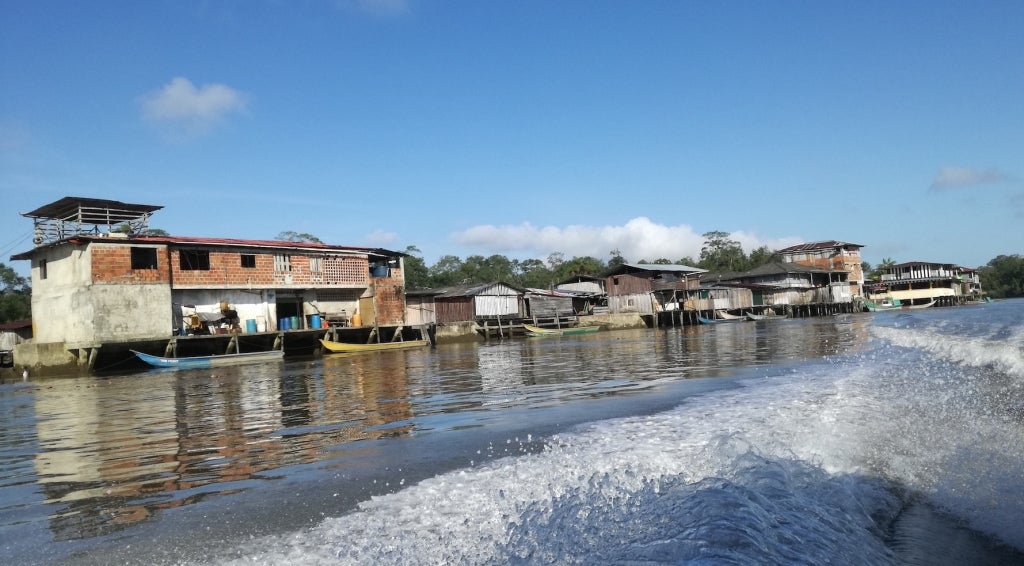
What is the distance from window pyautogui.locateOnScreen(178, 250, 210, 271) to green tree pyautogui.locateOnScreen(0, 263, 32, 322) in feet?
73.0

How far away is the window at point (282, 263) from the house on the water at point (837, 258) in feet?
168

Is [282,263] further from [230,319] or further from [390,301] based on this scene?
[390,301]

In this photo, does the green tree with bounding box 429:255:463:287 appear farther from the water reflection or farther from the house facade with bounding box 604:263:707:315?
the water reflection

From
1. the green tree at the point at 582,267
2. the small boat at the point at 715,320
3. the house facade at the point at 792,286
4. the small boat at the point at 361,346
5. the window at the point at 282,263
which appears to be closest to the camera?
the small boat at the point at 361,346

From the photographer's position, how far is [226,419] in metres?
9.00

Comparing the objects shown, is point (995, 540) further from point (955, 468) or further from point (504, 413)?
point (504, 413)

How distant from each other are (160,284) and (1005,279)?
10429cm

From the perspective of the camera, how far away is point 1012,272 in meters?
86.5

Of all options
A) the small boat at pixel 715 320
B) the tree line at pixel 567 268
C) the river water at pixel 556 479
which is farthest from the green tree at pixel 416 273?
the river water at pixel 556 479

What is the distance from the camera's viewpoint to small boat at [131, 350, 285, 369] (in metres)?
23.6

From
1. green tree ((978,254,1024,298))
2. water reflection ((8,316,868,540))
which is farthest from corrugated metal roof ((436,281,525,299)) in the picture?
green tree ((978,254,1024,298))

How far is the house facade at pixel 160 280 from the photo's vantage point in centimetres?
2497

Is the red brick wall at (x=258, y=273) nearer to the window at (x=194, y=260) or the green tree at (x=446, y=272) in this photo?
the window at (x=194, y=260)

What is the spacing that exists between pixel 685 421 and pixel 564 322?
39340 mm
